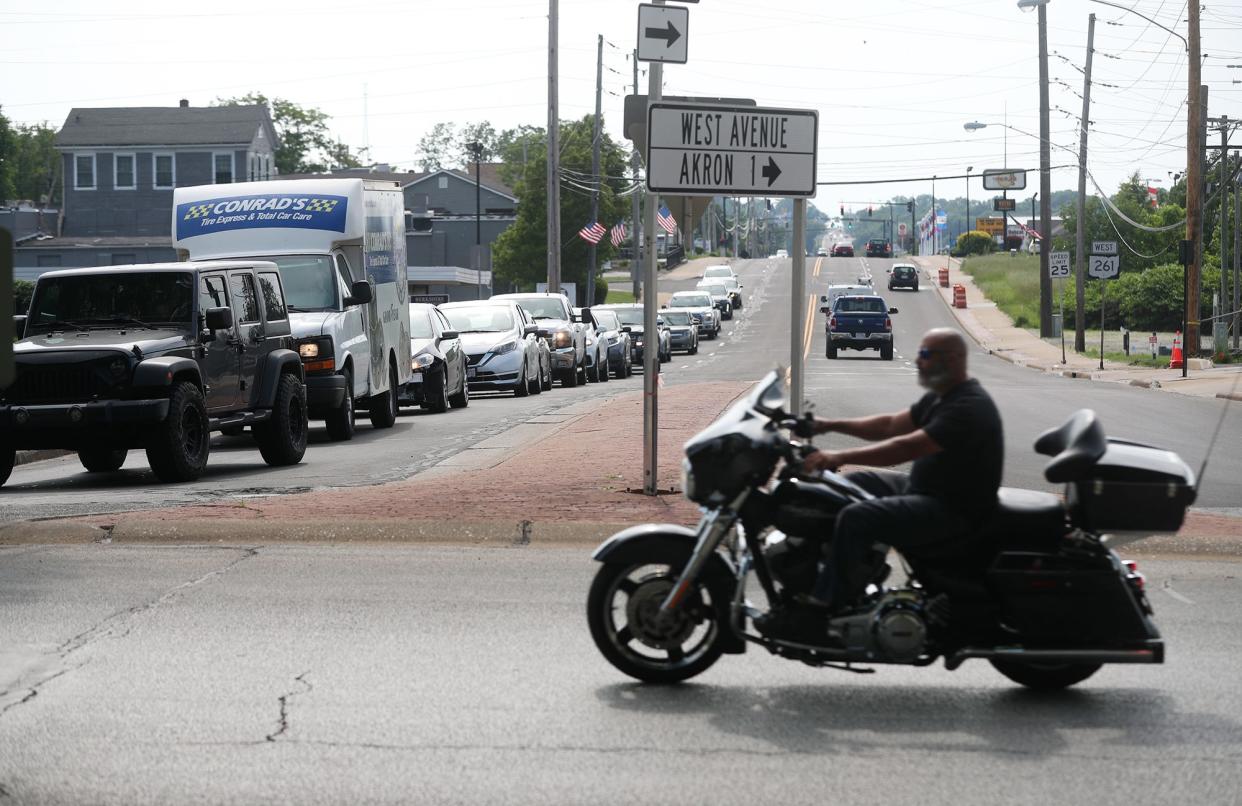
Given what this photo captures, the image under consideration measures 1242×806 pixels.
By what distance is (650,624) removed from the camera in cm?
675

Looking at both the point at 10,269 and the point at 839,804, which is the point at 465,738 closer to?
the point at 839,804

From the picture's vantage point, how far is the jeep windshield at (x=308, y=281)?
20.0m

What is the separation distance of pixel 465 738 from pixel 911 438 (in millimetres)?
2150

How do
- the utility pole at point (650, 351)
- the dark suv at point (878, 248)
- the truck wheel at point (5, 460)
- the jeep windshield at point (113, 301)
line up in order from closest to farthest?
1. the utility pole at point (650, 351)
2. the truck wheel at point (5, 460)
3. the jeep windshield at point (113, 301)
4. the dark suv at point (878, 248)

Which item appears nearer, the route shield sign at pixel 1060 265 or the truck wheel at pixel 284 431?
the truck wheel at pixel 284 431

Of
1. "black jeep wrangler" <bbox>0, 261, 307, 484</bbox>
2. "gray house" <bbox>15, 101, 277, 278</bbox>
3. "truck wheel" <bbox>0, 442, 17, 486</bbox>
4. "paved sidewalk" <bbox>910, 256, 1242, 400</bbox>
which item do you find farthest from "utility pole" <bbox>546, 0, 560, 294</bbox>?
"truck wheel" <bbox>0, 442, 17, 486</bbox>

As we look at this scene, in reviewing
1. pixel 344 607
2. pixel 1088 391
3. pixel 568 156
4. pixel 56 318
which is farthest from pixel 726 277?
pixel 344 607

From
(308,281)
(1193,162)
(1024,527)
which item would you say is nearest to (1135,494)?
(1024,527)

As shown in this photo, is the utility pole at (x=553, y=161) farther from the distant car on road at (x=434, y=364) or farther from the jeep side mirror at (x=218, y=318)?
the jeep side mirror at (x=218, y=318)

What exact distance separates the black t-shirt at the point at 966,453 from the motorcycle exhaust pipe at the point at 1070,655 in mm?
569

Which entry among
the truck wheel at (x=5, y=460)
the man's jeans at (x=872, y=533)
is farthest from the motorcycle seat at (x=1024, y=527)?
the truck wheel at (x=5, y=460)

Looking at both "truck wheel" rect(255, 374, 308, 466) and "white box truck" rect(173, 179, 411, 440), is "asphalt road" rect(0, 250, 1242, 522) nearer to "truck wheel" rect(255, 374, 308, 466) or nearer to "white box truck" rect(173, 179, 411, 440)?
"truck wheel" rect(255, 374, 308, 466)

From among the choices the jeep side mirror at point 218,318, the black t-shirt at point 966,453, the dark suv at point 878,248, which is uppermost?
the dark suv at point 878,248

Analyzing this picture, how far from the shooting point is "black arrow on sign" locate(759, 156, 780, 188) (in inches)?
452
